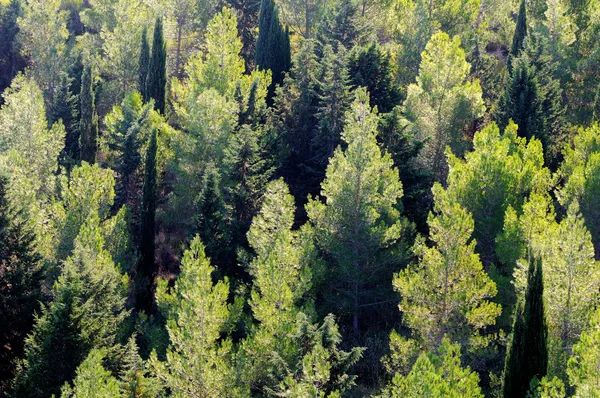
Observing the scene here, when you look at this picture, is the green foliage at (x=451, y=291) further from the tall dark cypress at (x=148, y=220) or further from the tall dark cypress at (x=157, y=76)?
the tall dark cypress at (x=157, y=76)

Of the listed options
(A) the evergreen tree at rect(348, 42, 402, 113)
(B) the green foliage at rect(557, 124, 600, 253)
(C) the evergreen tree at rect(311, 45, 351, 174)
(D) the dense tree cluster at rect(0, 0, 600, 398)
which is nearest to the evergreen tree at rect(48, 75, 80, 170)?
(D) the dense tree cluster at rect(0, 0, 600, 398)

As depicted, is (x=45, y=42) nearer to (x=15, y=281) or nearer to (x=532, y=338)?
(x=15, y=281)

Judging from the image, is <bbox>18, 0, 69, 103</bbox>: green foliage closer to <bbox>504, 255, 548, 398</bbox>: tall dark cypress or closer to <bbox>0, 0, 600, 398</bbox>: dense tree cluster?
<bbox>0, 0, 600, 398</bbox>: dense tree cluster

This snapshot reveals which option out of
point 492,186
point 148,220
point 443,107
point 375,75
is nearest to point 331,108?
point 375,75

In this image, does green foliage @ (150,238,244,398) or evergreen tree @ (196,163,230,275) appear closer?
green foliage @ (150,238,244,398)

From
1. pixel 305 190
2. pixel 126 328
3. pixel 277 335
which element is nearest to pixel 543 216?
pixel 277 335

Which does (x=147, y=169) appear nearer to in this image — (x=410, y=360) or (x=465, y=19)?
(x=410, y=360)
